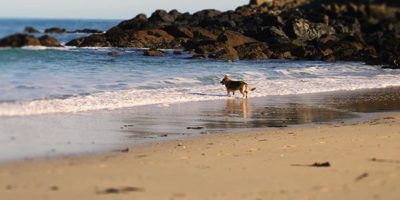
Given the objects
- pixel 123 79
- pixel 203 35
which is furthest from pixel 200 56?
pixel 123 79

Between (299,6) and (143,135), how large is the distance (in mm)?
4707

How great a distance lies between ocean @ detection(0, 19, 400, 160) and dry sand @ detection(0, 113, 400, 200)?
1.42 m

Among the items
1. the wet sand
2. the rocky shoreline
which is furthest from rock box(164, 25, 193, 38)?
→ the wet sand

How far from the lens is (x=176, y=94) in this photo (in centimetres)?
1730

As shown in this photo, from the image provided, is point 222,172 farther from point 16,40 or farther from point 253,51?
point 253,51

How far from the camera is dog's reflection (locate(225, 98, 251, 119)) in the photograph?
46.8 feet

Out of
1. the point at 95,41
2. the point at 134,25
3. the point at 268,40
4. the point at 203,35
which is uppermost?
the point at 134,25

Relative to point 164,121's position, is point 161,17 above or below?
above

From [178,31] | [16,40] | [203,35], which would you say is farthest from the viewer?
[178,31]

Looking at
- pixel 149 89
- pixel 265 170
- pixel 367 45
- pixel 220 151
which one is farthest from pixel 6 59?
pixel 367 45

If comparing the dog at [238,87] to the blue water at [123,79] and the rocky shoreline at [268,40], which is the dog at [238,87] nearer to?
the blue water at [123,79]

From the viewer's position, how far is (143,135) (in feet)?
34.9

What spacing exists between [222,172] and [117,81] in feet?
42.0

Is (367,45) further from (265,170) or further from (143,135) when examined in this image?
(265,170)
